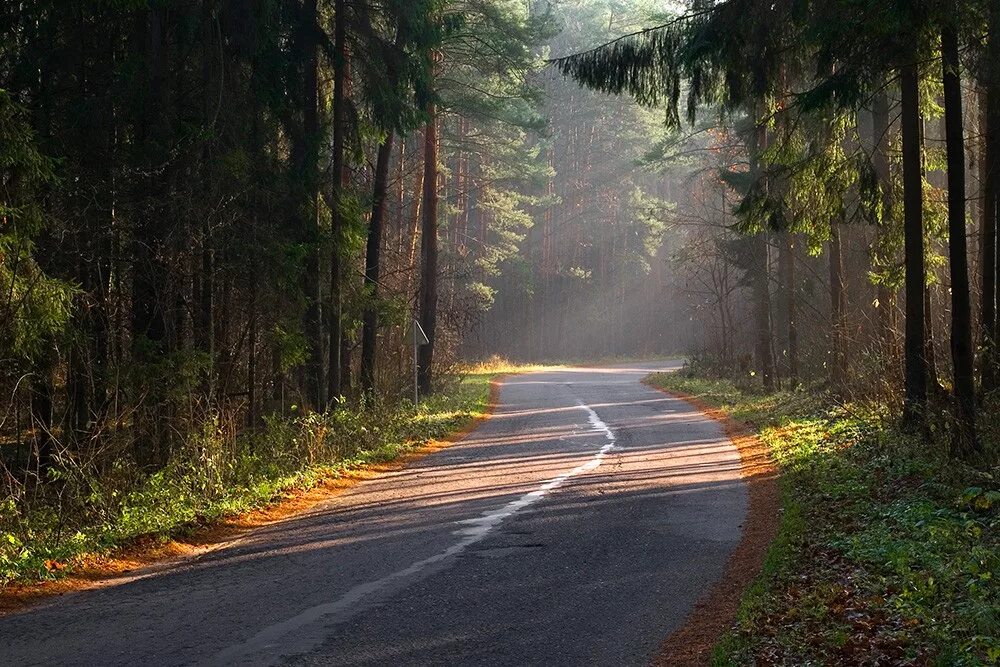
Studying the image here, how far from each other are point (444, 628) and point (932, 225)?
12449 millimetres

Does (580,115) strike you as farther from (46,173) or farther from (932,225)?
(46,173)

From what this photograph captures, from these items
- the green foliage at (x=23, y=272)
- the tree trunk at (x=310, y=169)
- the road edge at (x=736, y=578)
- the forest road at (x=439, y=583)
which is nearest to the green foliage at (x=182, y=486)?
the forest road at (x=439, y=583)

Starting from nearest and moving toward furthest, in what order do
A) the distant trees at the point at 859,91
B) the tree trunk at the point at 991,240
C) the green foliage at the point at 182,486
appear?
the green foliage at the point at 182,486
the distant trees at the point at 859,91
the tree trunk at the point at 991,240

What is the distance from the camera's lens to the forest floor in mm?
8695

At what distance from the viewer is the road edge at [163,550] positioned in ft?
26.8

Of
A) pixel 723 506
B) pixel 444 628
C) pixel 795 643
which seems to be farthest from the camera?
pixel 723 506

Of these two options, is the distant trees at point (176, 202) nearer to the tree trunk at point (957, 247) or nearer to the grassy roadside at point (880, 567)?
the grassy roadside at point (880, 567)

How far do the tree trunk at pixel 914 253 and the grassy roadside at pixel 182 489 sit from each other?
27.6 feet

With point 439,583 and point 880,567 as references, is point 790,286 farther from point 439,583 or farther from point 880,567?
point 439,583

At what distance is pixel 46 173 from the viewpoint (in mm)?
10141

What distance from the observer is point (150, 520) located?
1065 cm

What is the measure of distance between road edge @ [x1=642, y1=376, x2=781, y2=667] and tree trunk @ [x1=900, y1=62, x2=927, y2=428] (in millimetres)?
2302

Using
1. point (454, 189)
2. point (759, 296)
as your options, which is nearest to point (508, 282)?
point (454, 189)

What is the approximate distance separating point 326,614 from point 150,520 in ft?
13.5
